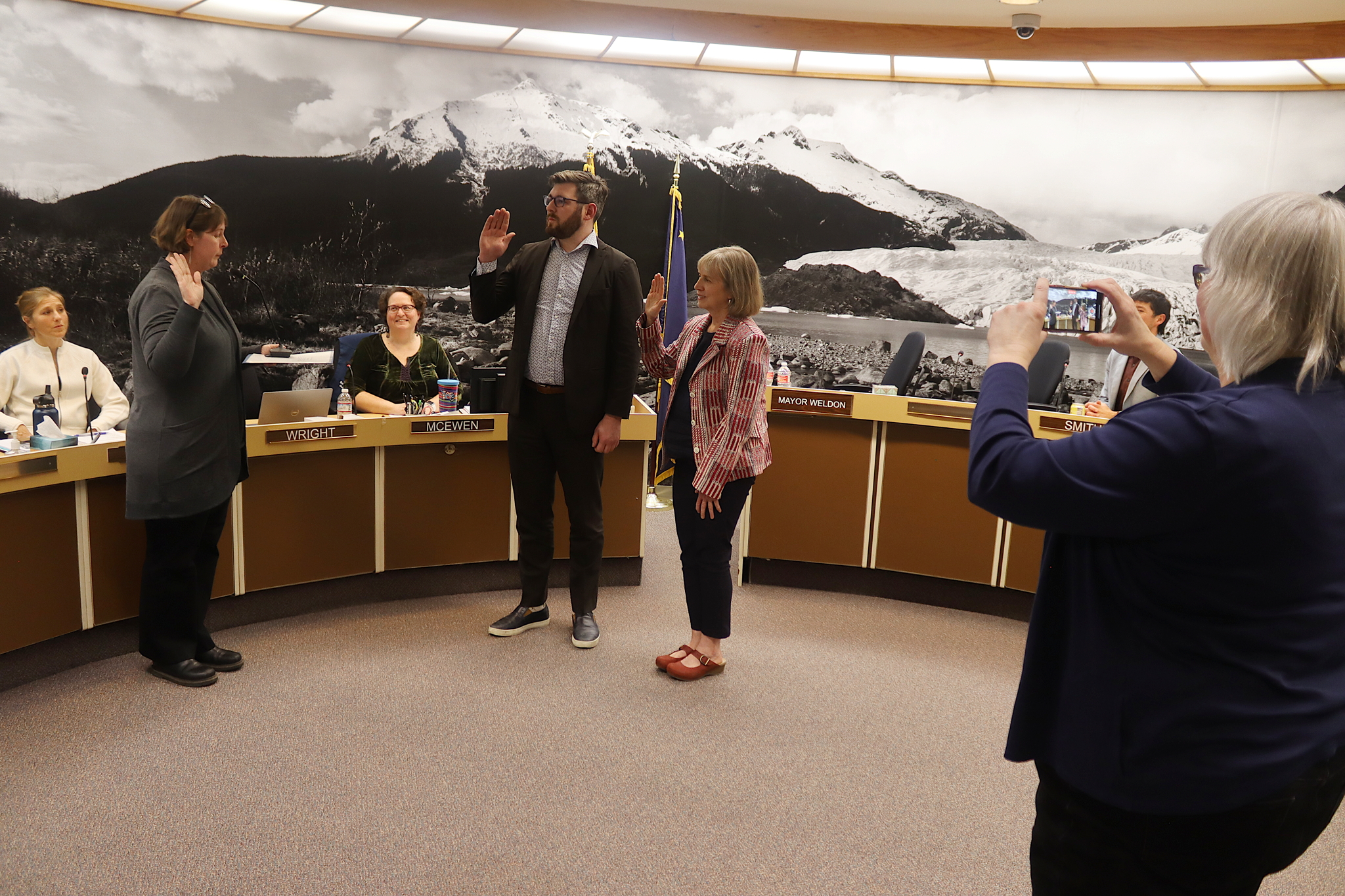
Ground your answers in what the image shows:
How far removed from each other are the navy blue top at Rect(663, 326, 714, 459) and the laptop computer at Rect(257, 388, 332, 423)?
1481 mm

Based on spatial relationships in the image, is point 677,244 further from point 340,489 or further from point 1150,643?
point 1150,643

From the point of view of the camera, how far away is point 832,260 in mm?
6559

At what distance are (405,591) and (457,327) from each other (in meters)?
2.73

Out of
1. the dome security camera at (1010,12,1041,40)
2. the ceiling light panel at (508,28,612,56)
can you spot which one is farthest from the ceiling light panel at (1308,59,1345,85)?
the ceiling light panel at (508,28,612,56)

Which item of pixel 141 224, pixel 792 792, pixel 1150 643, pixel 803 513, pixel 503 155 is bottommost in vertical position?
pixel 792 792

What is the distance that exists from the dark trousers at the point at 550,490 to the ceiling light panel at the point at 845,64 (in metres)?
3.86

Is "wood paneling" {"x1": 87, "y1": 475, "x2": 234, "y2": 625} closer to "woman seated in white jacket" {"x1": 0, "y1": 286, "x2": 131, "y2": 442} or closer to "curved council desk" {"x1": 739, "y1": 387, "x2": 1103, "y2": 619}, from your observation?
"woman seated in white jacket" {"x1": 0, "y1": 286, "x2": 131, "y2": 442}

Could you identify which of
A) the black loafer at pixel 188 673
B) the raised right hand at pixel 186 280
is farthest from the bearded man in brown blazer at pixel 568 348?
the black loafer at pixel 188 673

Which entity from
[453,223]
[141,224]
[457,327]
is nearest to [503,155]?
[453,223]

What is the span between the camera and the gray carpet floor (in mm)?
2107

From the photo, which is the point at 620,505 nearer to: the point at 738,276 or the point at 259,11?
the point at 738,276

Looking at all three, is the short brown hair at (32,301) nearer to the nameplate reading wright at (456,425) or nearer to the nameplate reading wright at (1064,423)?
the nameplate reading wright at (456,425)

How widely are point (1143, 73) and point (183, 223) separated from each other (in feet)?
18.8

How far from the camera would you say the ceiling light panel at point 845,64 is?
19.5 ft
